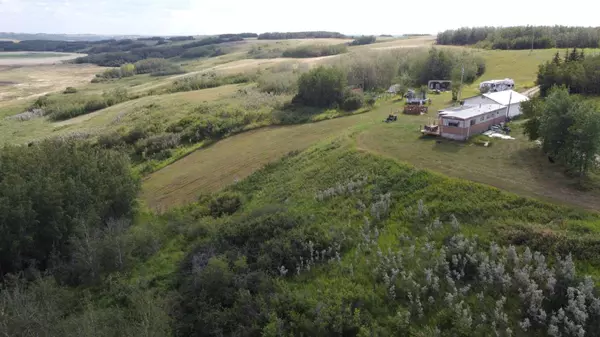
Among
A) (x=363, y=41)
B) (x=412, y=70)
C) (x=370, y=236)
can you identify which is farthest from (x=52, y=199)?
(x=363, y=41)

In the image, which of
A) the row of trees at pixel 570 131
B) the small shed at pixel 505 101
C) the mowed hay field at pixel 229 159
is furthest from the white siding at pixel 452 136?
the mowed hay field at pixel 229 159

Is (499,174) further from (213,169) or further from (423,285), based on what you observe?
(213,169)

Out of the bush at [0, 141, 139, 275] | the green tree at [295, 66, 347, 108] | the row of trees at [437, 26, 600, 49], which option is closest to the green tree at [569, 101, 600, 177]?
the bush at [0, 141, 139, 275]

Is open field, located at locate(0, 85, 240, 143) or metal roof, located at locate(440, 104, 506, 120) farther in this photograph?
open field, located at locate(0, 85, 240, 143)

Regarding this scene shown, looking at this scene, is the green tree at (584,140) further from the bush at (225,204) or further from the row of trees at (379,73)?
the row of trees at (379,73)

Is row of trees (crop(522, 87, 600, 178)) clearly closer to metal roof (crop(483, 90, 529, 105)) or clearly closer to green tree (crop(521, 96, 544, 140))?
green tree (crop(521, 96, 544, 140))

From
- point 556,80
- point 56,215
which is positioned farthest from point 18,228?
point 556,80
